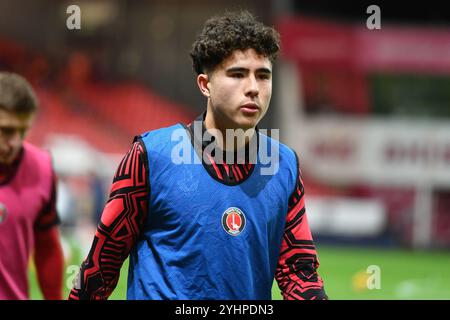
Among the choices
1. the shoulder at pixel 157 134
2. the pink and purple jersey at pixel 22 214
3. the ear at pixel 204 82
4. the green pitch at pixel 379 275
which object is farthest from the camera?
the green pitch at pixel 379 275

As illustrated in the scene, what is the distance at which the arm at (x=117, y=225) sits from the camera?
137 inches

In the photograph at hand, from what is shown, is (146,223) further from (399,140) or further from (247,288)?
(399,140)

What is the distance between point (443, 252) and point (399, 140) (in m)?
3.44

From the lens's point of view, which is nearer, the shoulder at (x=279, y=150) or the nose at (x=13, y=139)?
the shoulder at (x=279, y=150)

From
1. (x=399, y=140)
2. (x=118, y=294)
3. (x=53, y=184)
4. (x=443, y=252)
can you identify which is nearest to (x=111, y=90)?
(x=399, y=140)

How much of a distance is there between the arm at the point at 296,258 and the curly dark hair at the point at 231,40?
0.61m

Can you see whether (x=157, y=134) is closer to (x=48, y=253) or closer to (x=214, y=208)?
(x=214, y=208)

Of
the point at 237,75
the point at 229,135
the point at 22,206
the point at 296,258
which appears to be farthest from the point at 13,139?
the point at 296,258

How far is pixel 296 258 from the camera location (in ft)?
12.1

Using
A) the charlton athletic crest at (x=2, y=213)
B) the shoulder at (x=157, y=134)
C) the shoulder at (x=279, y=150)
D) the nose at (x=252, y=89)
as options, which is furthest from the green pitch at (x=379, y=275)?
the nose at (x=252, y=89)

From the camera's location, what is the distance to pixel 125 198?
3475mm

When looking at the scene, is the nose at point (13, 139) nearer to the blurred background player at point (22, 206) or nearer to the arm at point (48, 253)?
the blurred background player at point (22, 206)

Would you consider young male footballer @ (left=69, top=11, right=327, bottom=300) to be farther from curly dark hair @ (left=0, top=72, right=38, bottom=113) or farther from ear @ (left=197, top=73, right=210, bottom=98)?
curly dark hair @ (left=0, top=72, right=38, bottom=113)
